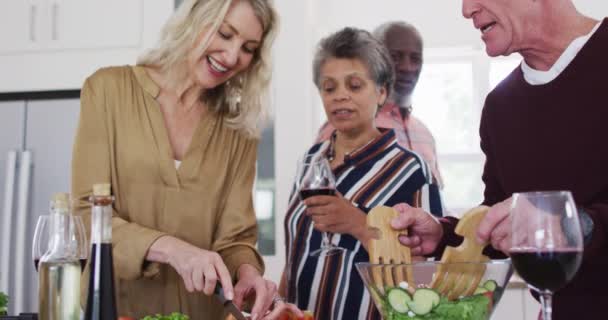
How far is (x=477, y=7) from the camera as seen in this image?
67.9 inches

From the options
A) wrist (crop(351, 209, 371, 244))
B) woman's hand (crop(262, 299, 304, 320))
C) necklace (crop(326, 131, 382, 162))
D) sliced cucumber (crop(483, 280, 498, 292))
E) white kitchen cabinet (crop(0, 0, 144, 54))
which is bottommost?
woman's hand (crop(262, 299, 304, 320))

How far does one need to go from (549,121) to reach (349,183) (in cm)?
117

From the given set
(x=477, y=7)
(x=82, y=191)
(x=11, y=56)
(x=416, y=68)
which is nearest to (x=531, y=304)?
(x=416, y=68)

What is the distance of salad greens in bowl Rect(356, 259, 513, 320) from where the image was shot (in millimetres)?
1039

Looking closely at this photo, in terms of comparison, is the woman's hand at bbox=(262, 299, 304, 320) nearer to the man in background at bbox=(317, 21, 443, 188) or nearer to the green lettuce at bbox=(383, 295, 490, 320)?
the green lettuce at bbox=(383, 295, 490, 320)

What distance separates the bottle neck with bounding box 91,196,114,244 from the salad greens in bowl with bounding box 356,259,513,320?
0.38 metres

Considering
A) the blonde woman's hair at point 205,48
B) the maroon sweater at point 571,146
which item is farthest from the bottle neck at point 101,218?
the blonde woman's hair at point 205,48

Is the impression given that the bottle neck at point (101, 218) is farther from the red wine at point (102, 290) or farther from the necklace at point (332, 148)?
the necklace at point (332, 148)

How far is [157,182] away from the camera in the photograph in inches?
75.9

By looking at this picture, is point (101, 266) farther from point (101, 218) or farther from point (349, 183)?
point (349, 183)

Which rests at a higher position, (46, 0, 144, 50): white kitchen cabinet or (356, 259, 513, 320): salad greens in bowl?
(46, 0, 144, 50): white kitchen cabinet

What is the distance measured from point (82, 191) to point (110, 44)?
66.6 inches

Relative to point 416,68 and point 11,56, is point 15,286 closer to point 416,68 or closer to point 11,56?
point 11,56

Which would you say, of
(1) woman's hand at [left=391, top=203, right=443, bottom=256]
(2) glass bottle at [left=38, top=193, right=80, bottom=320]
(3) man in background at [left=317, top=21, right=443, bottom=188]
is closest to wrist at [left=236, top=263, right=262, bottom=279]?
(1) woman's hand at [left=391, top=203, right=443, bottom=256]
